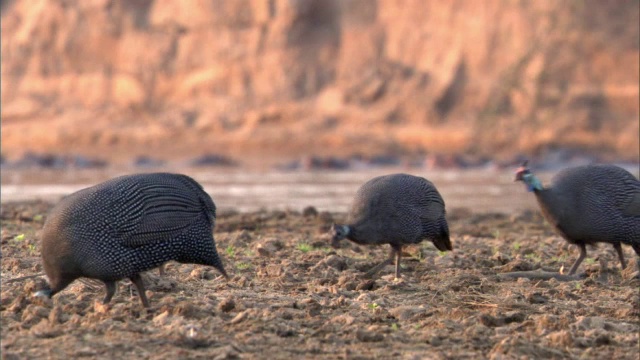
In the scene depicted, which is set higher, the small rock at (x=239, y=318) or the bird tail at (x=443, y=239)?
the small rock at (x=239, y=318)

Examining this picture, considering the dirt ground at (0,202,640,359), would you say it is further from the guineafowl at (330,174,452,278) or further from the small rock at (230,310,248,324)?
the guineafowl at (330,174,452,278)

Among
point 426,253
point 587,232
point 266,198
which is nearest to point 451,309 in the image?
point 587,232

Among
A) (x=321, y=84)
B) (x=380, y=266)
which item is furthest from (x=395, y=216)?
(x=321, y=84)

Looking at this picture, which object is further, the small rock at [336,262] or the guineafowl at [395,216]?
the small rock at [336,262]

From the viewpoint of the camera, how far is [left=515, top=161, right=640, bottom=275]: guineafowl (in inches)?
307

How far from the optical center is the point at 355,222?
299 inches

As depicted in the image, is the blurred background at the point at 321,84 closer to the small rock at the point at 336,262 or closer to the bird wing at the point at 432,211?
the bird wing at the point at 432,211

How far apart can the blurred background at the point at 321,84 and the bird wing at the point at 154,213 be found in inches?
734

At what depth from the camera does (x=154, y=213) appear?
239 inches

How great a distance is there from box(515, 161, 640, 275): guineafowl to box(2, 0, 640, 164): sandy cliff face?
1858cm

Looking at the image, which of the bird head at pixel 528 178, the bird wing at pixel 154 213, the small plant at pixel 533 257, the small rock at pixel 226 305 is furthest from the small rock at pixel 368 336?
the small plant at pixel 533 257

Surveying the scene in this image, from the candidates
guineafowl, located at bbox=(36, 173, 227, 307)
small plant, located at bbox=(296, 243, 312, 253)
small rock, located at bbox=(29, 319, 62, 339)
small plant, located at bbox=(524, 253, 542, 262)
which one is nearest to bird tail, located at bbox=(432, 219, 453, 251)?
small plant, located at bbox=(524, 253, 542, 262)

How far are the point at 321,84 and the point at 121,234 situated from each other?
84.0 ft

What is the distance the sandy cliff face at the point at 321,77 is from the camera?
28562 mm
